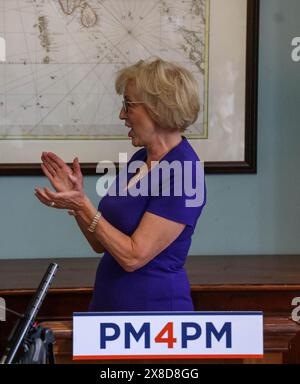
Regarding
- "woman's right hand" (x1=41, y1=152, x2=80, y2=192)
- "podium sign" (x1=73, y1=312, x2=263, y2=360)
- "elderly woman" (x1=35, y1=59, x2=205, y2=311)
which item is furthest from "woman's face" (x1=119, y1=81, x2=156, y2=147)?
"podium sign" (x1=73, y1=312, x2=263, y2=360)

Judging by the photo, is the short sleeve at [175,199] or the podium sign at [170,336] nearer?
the podium sign at [170,336]

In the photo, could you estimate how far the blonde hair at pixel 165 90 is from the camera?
988 millimetres

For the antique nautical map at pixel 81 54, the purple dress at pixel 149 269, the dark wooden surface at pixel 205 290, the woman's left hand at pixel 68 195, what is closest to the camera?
the woman's left hand at pixel 68 195

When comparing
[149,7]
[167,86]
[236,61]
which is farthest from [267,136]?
[167,86]

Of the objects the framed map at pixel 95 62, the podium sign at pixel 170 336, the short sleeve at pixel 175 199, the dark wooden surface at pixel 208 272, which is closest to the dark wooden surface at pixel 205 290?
the dark wooden surface at pixel 208 272

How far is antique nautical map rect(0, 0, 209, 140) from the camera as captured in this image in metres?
1.52

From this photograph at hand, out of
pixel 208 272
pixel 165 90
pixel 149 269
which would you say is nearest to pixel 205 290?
pixel 208 272

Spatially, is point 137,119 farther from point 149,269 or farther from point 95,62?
point 95,62

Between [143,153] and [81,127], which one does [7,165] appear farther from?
[143,153]

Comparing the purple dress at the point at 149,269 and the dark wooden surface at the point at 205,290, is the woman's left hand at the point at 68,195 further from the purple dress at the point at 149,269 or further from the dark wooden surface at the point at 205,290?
the dark wooden surface at the point at 205,290

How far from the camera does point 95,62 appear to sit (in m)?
1.54

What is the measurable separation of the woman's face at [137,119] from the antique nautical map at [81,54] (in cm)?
54

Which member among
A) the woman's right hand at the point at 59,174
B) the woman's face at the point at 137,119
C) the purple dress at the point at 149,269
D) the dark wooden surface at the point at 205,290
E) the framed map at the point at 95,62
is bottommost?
the dark wooden surface at the point at 205,290

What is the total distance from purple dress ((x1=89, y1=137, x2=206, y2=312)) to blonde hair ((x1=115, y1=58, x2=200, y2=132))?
0.15ft
